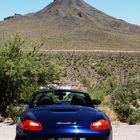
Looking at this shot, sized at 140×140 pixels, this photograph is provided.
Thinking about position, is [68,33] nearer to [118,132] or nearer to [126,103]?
[126,103]

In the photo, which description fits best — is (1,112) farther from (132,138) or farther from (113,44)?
(113,44)

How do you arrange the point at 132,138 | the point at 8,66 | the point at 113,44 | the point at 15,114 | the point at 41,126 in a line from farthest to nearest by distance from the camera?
the point at 113,44 → the point at 8,66 → the point at 15,114 → the point at 132,138 → the point at 41,126

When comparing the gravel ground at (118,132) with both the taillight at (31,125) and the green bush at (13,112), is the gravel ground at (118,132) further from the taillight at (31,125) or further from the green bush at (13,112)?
the taillight at (31,125)

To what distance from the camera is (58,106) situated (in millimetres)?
8688

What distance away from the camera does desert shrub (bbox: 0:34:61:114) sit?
19031 mm

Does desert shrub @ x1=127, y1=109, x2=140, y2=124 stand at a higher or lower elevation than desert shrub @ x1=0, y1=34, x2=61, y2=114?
lower

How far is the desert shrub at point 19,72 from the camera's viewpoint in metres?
19.0

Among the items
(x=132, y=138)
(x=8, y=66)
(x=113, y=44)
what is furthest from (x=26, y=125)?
(x=113, y=44)

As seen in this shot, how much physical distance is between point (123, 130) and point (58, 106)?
A: 6.20 metres

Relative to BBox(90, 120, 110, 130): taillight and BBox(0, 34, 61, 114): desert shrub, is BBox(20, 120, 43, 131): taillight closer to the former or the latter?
BBox(90, 120, 110, 130): taillight

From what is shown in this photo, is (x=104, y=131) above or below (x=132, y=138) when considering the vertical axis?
above

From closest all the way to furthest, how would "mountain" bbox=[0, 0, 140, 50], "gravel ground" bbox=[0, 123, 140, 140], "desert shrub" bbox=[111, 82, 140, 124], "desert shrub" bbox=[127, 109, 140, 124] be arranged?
A: "gravel ground" bbox=[0, 123, 140, 140] < "desert shrub" bbox=[127, 109, 140, 124] < "desert shrub" bbox=[111, 82, 140, 124] < "mountain" bbox=[0, 0, 140, 50]

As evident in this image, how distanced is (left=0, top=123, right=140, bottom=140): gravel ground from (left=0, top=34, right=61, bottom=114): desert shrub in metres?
3.60

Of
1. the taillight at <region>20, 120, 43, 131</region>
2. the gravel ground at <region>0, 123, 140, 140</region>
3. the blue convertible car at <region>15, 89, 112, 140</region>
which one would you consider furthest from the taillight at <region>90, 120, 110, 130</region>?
the gravel ground at <region>0, 123, 140, 140</region>
